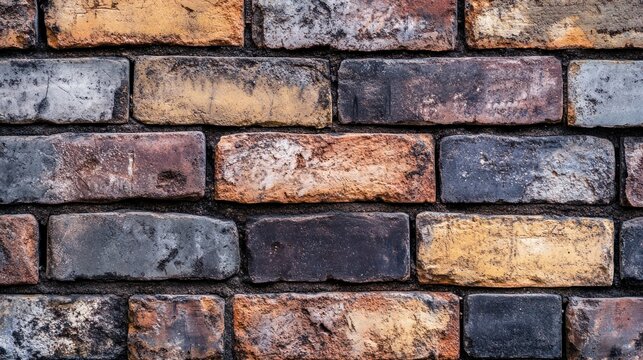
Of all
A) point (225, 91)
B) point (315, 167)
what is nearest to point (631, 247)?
point (315, 167)

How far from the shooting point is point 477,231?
702 millimetres

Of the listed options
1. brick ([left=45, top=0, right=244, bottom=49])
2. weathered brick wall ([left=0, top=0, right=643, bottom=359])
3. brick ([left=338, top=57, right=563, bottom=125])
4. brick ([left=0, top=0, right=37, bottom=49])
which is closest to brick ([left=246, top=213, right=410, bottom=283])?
weathered brick wall ([left=0, top=0, right=643, bottom=359])

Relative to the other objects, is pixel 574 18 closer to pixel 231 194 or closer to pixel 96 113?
pixel 231 194

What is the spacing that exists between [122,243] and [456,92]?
413 mm

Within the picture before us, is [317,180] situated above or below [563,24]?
below

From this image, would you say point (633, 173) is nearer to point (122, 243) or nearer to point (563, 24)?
point (563, 24)

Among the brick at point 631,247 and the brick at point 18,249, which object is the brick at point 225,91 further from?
the brick at point 631,247

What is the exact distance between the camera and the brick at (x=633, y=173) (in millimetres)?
701

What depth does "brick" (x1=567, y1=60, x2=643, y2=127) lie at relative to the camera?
70 cm

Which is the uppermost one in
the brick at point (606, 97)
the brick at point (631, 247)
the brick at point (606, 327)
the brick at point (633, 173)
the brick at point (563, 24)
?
the brick at point (563, 24)

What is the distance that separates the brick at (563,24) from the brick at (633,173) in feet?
0.38

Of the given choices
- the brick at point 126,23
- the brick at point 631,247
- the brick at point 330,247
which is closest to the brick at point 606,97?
the brick at point 631,247

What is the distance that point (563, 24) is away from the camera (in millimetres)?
705

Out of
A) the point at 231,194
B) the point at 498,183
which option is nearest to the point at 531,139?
the point at 498,183
